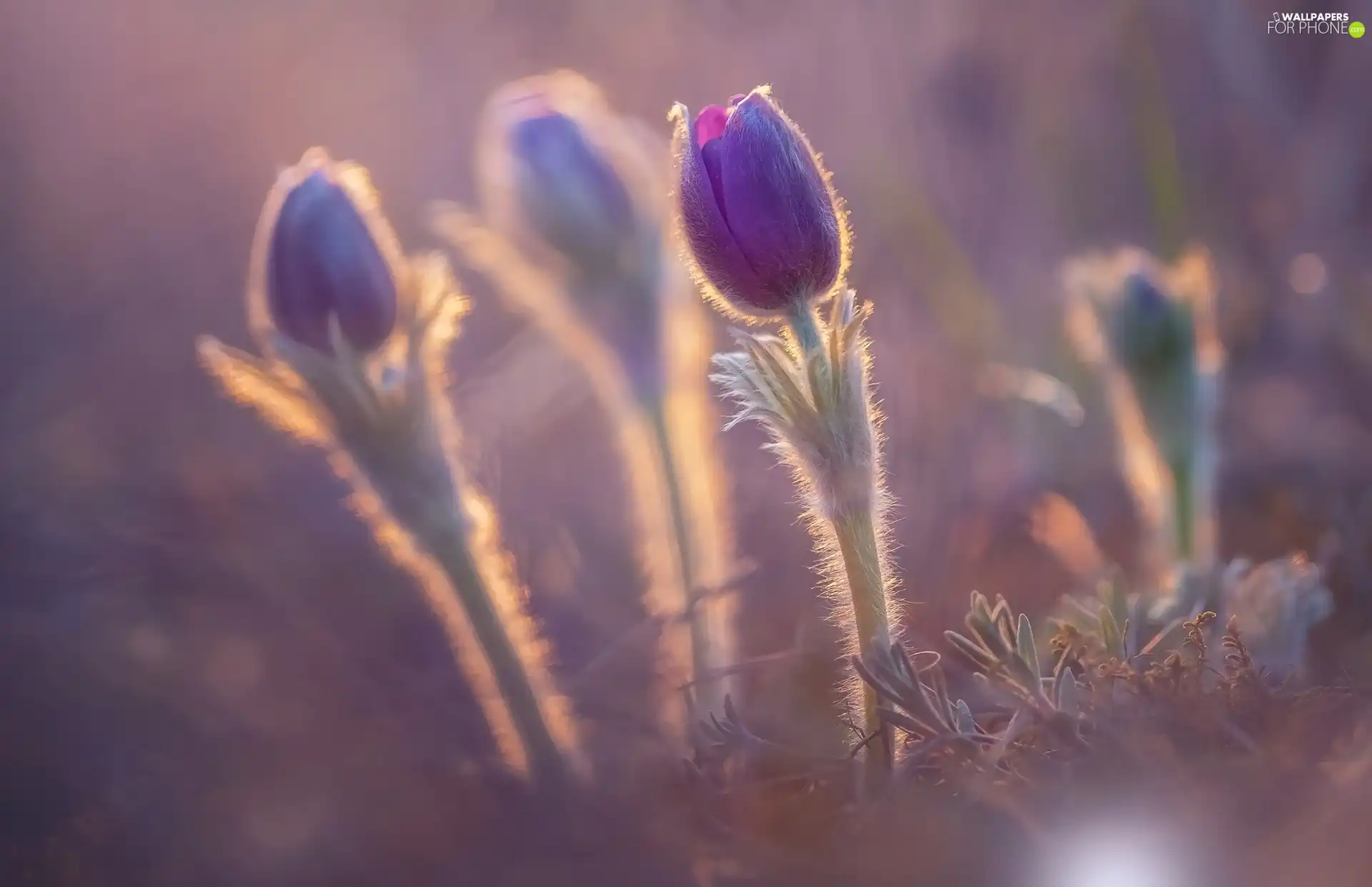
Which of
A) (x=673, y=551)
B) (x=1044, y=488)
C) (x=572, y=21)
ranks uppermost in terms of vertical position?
(x=572, y=21)

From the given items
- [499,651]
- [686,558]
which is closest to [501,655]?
[499,651]

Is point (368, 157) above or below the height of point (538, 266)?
above

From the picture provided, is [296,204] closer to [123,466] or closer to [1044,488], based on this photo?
[123,466]

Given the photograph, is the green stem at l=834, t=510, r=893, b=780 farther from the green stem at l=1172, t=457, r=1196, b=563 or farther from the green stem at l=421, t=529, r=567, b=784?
the green stem at l=1172, t=457, r=1196, b=563

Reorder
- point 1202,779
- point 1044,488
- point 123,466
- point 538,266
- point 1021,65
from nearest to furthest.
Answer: point 1202,779 → point 538,266 → point 1044,488 → point 123,466 → point 1021,65

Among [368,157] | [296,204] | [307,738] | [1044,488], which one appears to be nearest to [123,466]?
[307,738]

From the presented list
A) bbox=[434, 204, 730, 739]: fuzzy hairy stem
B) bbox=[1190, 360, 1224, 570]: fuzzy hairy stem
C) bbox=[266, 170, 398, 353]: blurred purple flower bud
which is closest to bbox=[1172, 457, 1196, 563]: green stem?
bbox=[1190, 360, 1224, 570]: fuzzy hairy stem

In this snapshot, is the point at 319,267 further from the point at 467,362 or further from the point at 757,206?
the point at 467,362
